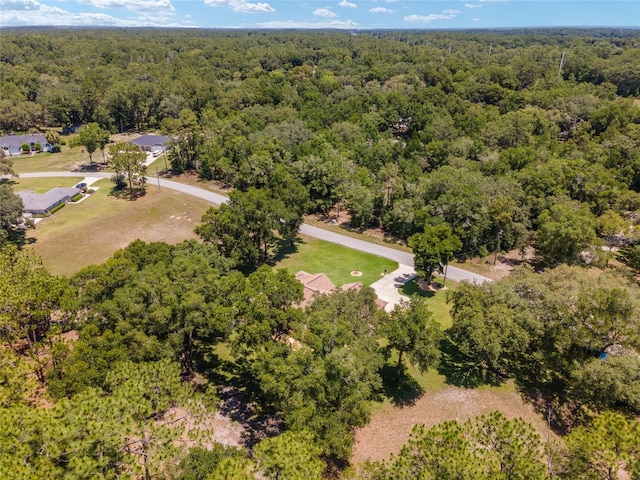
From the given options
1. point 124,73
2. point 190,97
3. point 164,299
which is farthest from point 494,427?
point 124,73

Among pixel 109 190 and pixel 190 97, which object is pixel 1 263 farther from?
pixel 190 97

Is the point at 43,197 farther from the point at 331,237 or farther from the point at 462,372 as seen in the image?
the point at 462,372

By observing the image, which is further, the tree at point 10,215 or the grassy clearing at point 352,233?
the grassy clearing at point 352,233

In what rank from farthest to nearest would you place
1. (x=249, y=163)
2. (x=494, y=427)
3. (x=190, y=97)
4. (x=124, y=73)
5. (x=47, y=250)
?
(x=124, y=73)
(x=190, y=97)
(x=249, y=163)
(x=47, y=250)
(x=494, y=427)

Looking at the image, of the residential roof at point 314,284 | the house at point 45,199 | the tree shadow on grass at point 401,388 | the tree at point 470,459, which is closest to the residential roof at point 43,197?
the house at point 45,199

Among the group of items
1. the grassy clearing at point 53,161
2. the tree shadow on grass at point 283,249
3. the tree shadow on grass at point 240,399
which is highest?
the grassy clearing at point 53,161

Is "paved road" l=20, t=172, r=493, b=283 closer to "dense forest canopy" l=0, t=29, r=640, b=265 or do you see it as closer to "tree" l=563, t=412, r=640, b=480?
"dense forest canopy" l=0, t=29, r=640, b=265

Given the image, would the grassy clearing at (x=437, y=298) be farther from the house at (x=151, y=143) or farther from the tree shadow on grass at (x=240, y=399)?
the house at (x=151, y=143)
